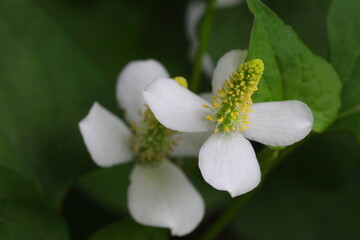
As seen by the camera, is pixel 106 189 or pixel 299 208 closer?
pixel 106 189

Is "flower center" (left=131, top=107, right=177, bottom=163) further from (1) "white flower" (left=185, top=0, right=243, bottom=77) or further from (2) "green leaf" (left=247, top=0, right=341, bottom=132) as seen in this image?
(1) "white flower" (left=185, top=0, right=243, bottom=77)

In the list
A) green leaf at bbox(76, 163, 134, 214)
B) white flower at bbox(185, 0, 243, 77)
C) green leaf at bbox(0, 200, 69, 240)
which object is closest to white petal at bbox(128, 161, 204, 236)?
green leaf at bbox(0, 200, 69, 240)

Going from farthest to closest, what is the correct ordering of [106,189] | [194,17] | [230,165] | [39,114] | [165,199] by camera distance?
[194,17], [106,189], [39,114], [165,199], [230,165]

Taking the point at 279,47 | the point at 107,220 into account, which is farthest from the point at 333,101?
the point at 107,220

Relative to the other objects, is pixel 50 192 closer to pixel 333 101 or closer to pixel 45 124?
pixel 45 124

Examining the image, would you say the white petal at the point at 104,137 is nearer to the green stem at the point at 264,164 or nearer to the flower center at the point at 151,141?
the flower center at the point at 151,141

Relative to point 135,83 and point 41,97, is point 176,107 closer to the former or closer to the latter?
point 135,83

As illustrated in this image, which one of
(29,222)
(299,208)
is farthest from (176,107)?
(299,208)

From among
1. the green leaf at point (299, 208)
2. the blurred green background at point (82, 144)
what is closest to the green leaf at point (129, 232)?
the blurred green background at point (82, 144)
